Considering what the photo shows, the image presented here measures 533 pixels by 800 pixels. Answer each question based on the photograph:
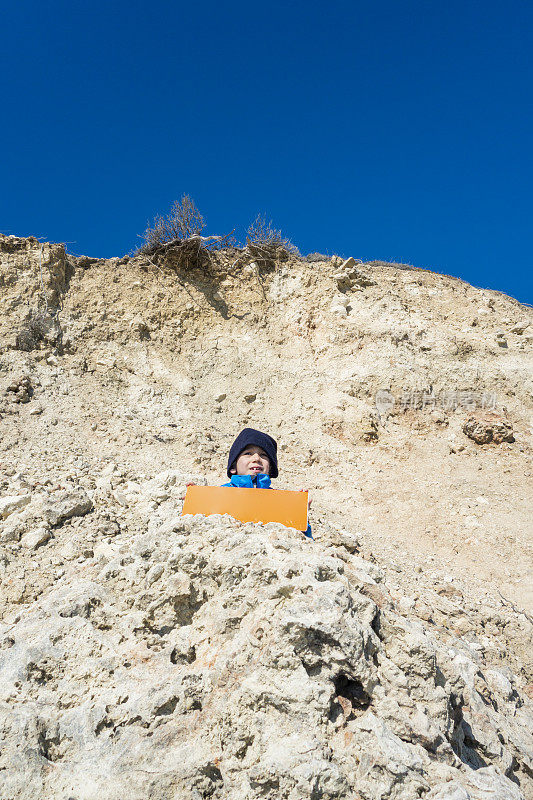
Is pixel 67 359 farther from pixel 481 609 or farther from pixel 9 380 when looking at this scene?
pixel 481 609

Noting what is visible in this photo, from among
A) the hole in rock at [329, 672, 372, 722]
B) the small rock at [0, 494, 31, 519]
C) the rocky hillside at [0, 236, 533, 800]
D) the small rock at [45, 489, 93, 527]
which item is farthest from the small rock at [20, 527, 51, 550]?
the hole in rock at [329, 672, 372, 722]

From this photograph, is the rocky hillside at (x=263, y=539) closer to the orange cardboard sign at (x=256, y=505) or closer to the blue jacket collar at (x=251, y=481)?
the orange cardboard sign at (x=256, y=505)

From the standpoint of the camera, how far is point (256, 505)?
296 cm

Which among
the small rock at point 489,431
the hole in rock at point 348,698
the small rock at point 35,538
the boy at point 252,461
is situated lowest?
the small rock at point 35,538

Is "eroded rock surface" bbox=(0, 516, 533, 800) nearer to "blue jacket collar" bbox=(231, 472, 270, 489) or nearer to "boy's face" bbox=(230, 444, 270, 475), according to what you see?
"blue jacket collar" bbox=(231, 472, 270, 489)

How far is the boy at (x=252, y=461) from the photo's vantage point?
3.60 metres

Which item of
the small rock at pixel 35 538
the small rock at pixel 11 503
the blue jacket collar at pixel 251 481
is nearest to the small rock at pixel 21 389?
the small rock at pixel 11 503

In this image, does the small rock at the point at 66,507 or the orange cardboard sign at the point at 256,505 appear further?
the small rock at the point at 66,507

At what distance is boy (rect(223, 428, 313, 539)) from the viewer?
11.8 ft

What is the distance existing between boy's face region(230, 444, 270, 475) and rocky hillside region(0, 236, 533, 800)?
2.40ft

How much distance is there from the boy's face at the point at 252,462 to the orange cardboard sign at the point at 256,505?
723 millimetres

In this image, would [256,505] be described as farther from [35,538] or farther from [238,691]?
[35,538]

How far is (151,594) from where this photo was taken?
A: 2.56 m

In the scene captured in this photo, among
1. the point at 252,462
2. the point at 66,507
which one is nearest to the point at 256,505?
the point at 252,462
